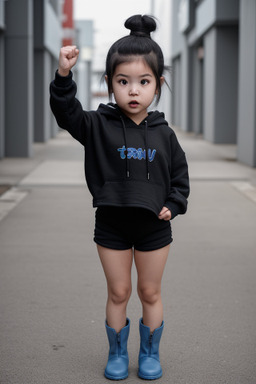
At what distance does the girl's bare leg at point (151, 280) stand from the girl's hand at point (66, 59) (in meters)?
A: 0.89

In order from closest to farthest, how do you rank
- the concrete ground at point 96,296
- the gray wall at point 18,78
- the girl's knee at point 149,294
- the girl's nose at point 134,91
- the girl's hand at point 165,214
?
the girl's nose at point 134,91 → the girl's hand at point 165,214 → the girl's knee at point 149,294 → the concrete ground at point 96,296 → the gray wall at point 18,78

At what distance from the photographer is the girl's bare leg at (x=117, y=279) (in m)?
3.21

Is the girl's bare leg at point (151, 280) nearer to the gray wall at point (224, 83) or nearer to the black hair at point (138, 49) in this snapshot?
the black hair at point (138, 49)

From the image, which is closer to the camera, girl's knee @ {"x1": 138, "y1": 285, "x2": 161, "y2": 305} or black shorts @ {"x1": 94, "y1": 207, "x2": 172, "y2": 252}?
black shorts @ {"x1": 94, "y1": 207, "x2": 172, "y2": 252}

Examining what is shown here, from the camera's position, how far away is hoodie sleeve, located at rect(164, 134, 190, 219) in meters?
3.23

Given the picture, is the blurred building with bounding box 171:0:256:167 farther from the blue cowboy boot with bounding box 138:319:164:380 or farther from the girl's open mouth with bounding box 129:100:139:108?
the girl's open mouth with bounding box 129:100:139:108

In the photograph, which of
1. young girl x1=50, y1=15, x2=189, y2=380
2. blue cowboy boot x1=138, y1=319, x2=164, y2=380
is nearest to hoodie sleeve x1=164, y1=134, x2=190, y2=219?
young girl x1=50, y1=15, x2=189, y2=380

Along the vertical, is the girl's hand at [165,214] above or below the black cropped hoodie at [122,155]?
below

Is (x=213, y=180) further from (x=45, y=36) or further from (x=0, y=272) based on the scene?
(x=45, y=36)

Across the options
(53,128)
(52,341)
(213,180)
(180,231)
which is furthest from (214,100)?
(52,341)

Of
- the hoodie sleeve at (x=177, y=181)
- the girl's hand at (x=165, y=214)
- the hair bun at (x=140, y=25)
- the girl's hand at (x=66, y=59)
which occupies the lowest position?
the girl's hand at (x=165, y=214)

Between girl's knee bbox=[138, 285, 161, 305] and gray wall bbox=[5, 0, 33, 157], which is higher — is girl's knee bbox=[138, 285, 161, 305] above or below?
below

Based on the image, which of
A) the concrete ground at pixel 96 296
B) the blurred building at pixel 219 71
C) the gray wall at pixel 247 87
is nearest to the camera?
the concrete ground at pixel 96 296

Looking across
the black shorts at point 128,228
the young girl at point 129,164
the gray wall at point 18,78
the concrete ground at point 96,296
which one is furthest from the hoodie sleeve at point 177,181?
the gray wall at point 18,78
